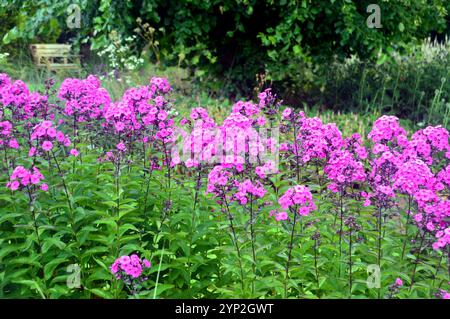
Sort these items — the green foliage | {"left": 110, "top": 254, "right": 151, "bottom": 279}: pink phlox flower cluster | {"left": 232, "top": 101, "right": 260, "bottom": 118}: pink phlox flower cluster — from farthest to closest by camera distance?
the green foliage, {"left": 232, "top": 101, "right": 260, "bottom": 118}: pink phlox flower cluster, {"left": 110, "top": 254, "right": 151, "bottom": 279}: pink phlox flower cluster

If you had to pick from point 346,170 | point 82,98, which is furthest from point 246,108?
point 82,98

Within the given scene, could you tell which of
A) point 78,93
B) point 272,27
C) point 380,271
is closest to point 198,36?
point 272,27

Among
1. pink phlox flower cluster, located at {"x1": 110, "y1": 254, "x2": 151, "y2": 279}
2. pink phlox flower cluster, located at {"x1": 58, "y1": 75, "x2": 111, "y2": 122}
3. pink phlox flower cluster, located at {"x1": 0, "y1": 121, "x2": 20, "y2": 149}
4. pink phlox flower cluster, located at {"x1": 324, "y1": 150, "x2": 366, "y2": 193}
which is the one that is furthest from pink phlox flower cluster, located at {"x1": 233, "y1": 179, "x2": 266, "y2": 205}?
pink phlox flower cluster, located at {"x1": 0, "y1": 121, "x2": 20, "y2": 149}

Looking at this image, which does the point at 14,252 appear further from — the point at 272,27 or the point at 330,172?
the point at 272,27

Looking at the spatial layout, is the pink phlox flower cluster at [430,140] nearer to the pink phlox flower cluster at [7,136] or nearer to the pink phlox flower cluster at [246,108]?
the pink phlox flower cluster at [246,108]

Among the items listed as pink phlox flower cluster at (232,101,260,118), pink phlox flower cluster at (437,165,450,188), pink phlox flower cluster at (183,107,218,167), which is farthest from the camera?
pink phlox flower cluster at (232,101,260,118)

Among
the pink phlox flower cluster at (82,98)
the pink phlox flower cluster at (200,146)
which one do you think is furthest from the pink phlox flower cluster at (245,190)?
the pink phlox flower cluster at (82,98)

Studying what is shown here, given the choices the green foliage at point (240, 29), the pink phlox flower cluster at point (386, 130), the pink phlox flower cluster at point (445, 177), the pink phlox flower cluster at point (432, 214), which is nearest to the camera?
the pink phlox flower cluster at point (432, 214)

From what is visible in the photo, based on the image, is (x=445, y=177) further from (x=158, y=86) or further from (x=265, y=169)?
(x=158, y=86)

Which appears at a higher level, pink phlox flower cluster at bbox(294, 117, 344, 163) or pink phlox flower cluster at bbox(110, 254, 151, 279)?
pink phlox flower cluster at bbox(294, 117, 344, 163)

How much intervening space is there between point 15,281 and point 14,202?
450 millimetres

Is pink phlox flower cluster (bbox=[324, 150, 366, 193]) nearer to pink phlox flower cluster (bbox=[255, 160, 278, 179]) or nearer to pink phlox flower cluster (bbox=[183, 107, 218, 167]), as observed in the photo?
pink phlox flower cluster (bbox=[255, 160, 278, 179])

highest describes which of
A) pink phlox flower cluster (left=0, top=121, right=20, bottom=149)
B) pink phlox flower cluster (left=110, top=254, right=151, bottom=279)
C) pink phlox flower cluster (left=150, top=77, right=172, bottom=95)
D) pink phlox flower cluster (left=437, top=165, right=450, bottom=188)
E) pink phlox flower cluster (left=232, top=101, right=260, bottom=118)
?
pink phlox flower cluster (left=150, top=77, right=172, bottom=95)

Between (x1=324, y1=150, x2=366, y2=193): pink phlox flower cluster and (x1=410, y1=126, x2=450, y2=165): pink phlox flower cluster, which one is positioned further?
(x1=410, y1=126, x2=450, y2=165): pink phlox flower cluster
